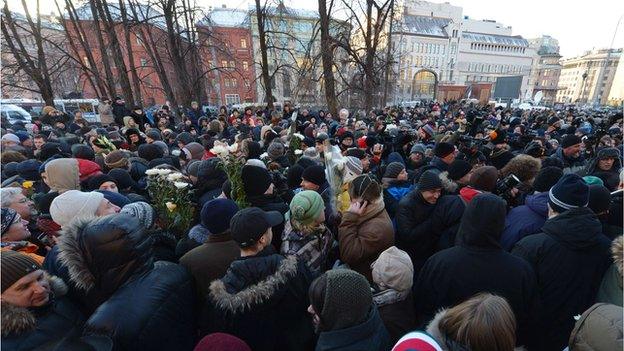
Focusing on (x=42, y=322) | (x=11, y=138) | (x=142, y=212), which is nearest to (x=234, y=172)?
(x=142, y=212)

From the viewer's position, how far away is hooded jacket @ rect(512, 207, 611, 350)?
Answer: 226cm

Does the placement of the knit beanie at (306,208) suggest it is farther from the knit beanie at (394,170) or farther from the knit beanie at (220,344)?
the knit beanie at (394,170)

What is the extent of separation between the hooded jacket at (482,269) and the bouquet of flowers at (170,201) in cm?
242

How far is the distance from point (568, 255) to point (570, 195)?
0.46 metres

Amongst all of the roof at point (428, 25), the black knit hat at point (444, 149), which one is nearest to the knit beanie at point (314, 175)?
the black knit hat at point (444, 149)

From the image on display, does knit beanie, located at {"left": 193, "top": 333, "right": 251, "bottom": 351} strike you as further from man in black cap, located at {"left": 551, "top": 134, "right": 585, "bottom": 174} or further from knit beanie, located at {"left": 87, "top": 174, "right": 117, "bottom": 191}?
man in black cap, located at {"left": 551, "top": 134, "right": 585, "bottom": 174}

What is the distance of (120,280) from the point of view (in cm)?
172

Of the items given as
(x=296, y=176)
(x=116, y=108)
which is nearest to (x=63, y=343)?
(x=296, y=176)

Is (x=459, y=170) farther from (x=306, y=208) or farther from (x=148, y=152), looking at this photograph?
(x=148, y=152)

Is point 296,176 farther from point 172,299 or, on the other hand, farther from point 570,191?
point 570,191

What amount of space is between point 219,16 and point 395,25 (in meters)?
35.1

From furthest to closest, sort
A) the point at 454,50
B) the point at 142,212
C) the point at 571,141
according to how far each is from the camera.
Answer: the point at 454,50 < the point at 571,141 < the point at 142,212

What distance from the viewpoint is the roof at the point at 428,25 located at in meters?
66.3

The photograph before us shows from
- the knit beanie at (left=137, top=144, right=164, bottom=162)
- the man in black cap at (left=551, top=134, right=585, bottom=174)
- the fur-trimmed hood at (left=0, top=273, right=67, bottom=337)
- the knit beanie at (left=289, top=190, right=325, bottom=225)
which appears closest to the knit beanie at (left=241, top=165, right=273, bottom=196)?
the knit beanie at (left=289, top=190, right=325, bottom=225)
